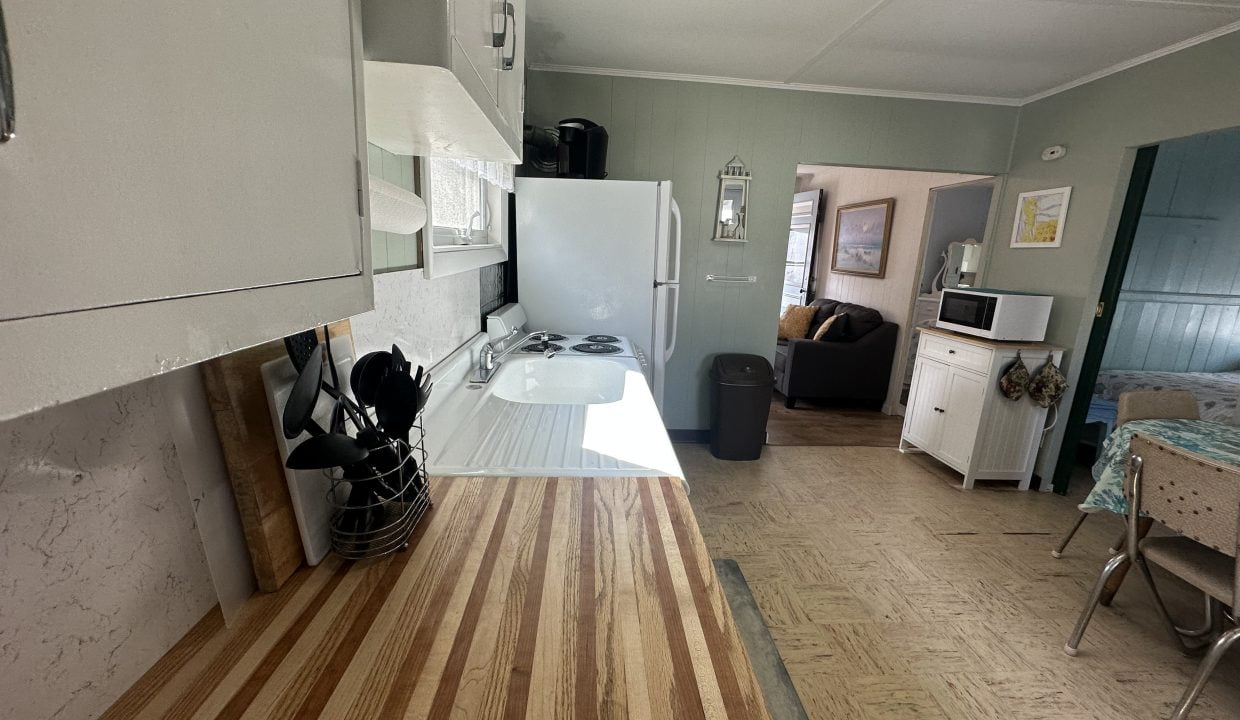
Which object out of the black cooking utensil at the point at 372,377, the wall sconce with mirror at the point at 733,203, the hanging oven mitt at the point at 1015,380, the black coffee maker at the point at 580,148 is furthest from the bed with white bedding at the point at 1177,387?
the black cooking utensil at the point at 372,377

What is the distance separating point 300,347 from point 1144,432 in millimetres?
2632

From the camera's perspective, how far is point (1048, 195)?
308 centimetres

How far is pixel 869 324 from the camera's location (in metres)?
4.48

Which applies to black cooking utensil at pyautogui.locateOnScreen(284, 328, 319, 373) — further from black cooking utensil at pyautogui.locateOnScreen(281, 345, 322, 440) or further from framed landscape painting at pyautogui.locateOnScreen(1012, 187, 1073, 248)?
framed landscape painting at pyautogui.locateOnScreen(1012, 187, 1073, 248)

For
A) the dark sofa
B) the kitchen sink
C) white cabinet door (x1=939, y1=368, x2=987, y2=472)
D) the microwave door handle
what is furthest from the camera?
the dark sofa

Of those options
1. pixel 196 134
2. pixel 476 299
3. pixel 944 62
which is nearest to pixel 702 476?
pixel 476 299

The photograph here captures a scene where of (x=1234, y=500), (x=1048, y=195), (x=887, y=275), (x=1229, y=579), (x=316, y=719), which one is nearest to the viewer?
(x=316, y=719)

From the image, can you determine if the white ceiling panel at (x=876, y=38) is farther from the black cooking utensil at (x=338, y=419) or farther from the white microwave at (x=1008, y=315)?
the black cooking utensil at (x=338, y=419)

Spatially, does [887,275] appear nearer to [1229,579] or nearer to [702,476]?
[702,476]

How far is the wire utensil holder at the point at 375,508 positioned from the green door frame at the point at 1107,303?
3.73m

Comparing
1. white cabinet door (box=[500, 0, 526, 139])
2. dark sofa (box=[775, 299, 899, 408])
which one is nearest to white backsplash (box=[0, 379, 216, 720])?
white cabinet door (box=[500, 0, 526, 139])

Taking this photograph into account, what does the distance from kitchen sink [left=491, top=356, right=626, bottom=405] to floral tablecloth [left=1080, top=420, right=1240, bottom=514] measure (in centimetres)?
192

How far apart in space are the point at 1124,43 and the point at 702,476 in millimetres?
A: 3078

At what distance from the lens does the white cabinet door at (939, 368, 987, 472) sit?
2.98 m
